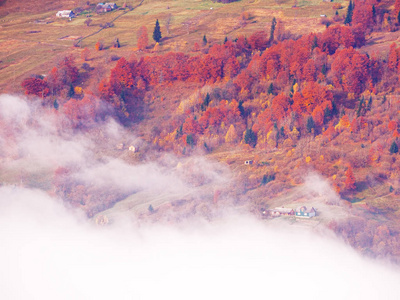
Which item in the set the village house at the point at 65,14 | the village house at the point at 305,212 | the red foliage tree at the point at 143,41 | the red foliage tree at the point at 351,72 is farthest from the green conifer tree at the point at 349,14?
→ the village house at the point at 65,14

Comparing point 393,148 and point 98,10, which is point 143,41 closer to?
point 98,10

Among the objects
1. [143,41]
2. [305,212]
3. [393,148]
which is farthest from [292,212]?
[143,41]

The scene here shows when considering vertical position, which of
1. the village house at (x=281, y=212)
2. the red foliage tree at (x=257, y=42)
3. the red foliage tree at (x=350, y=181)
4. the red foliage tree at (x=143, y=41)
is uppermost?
the red foliage tree at (x=143, y=41)

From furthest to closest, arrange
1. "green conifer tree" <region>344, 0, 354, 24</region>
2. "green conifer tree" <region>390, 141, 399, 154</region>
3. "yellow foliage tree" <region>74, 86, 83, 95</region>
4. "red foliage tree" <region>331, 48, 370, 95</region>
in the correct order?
"green conifer tree" <region>344, 0, 354, 24</region>, "yellow foliage tree" <region>74, 86, 83, 95</region>, "red foliage tree" <region>331, 48, 370, 95</region>, "green conifer tree" <region>390, 141, 399, 154</region>

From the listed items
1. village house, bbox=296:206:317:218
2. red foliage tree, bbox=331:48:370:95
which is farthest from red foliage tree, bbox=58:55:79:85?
village house, bbox=296:206:317:218

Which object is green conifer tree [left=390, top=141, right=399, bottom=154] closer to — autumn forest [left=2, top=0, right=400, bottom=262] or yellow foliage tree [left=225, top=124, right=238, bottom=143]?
autumn forest [left=2, top=0, right=400, bottom=262]

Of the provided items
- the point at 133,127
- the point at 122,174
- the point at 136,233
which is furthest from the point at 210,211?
the point at 133,127

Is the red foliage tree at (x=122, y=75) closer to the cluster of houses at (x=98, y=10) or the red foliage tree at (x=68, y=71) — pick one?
the red foliage tree at (x=68, y=71)

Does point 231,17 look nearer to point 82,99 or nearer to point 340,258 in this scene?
point 82,99
